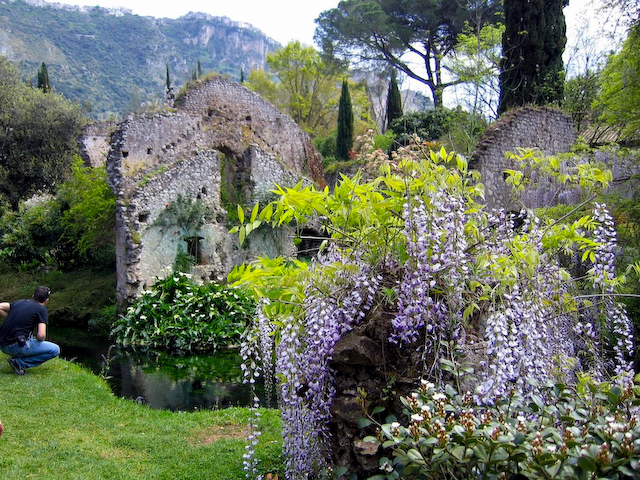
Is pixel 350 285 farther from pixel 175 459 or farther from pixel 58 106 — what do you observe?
pixel 58 106

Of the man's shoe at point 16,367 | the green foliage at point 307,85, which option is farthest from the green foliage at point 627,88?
the green foliage at point 307,85

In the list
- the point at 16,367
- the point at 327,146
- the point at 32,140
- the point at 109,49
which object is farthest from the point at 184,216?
Answer: the point at 109,49

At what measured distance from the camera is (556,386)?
2.93m

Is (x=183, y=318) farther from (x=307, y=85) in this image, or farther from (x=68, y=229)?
(x=307, y=85)

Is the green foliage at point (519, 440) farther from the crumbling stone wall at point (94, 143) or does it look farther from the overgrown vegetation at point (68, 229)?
the crumbling stone wall at point (94, 143)

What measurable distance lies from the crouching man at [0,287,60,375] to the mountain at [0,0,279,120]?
53.4 metres

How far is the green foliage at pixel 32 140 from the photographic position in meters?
24.4

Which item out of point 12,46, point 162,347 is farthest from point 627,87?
point 12,46

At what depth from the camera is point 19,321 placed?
7.62 meters

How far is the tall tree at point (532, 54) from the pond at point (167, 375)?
1169 cm

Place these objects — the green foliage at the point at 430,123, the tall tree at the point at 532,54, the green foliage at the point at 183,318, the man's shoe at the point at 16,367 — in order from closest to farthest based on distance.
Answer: the man's shoe at the point at 16,367
the green foliage at the point at 183,318
the tall tree at the point at 532,54
the green foliage at the point at 430,123

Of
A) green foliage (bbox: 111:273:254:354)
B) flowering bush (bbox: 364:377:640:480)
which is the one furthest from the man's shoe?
flowering bush (bbox: 364:377:640:480)

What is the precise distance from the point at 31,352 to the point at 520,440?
7.62 metres

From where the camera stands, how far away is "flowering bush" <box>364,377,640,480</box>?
219 centimetres
